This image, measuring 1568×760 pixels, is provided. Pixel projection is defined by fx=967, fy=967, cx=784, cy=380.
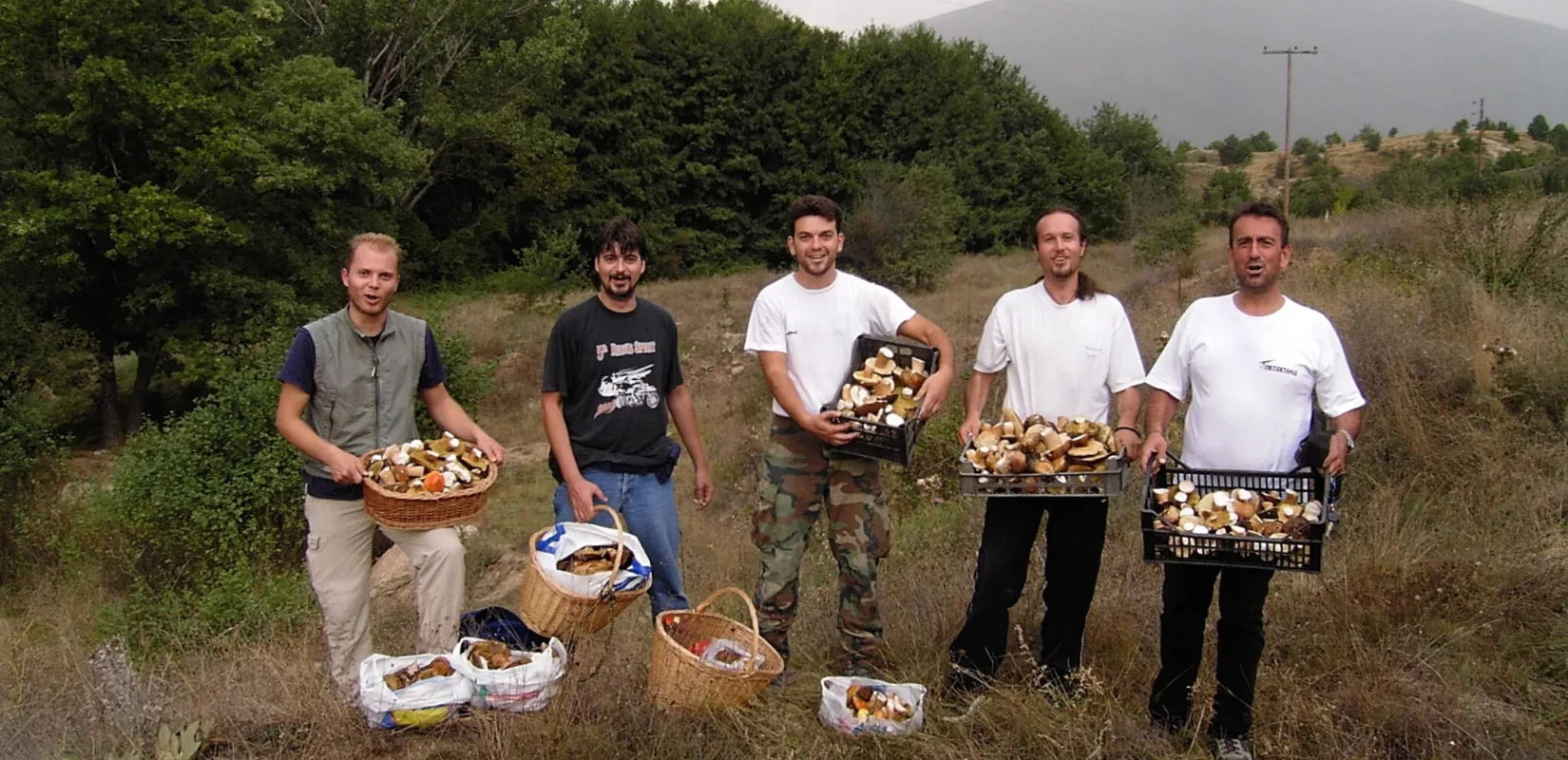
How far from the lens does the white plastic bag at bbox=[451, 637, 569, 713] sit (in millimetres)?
3207

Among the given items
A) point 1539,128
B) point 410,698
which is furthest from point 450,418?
point 1539,128

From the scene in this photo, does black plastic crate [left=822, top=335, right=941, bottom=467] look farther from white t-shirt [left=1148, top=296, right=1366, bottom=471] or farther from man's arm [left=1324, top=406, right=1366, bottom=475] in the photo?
man's arm [left=1324, top=406, right=1366, bottom=475]

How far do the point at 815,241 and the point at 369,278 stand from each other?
1.69m

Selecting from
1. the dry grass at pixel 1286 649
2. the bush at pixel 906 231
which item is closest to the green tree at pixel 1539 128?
the bush at pixel 906 231

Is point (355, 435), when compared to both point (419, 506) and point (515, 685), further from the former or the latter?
point (515, 685)

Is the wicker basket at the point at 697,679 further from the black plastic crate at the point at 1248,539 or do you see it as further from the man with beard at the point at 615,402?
the black plastic crate at the point at 1248,539

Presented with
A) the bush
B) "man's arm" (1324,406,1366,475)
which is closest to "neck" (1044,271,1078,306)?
"man's arm" (1324,406,1366,475)

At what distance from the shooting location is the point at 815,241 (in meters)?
3.67

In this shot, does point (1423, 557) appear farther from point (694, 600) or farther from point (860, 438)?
point (694, 600)

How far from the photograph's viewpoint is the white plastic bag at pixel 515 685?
321 cm

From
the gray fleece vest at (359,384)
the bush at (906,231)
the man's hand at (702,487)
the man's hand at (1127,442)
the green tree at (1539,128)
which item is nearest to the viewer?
the man's hand at (1127,442)

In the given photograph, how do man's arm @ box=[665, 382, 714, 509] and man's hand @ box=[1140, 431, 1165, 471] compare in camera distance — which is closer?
man's hand @ box=[1140, 431, 1165, 471]

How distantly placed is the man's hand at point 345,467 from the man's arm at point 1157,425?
2783mm

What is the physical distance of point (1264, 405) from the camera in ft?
10.3
